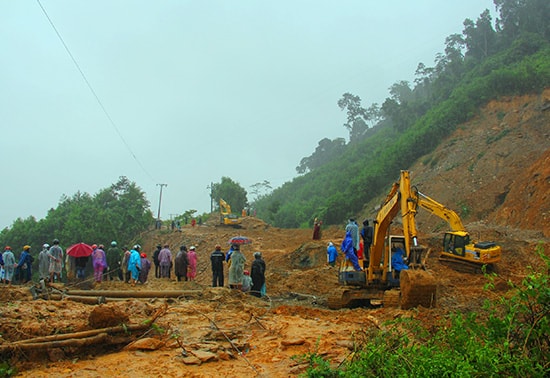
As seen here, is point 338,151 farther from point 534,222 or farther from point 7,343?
point 7,343

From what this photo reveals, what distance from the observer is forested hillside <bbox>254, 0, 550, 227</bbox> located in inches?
1758

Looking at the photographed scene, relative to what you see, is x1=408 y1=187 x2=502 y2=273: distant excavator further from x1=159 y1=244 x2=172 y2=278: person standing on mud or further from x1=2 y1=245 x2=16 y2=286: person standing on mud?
x1=2 y1=245 x2=16 y2=286: person standing on mud

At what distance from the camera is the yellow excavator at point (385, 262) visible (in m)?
9.82

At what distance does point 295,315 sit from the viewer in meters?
9.50

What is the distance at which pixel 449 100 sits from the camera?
50.2 m

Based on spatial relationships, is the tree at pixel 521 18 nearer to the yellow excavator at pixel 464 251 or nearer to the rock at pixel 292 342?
the yellow excavator at pixel 464 251

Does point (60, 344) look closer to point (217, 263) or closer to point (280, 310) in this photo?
point (280, 310)

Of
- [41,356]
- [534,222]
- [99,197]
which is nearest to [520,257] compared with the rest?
[534,222]

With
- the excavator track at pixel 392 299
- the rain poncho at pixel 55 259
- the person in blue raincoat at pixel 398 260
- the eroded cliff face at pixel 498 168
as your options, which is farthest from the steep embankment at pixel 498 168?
the rain poncho at pixel 55 259

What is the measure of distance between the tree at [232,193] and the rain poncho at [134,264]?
51.9m

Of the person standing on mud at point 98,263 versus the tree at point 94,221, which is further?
the tree at point 94,221

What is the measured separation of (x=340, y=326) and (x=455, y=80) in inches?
2367

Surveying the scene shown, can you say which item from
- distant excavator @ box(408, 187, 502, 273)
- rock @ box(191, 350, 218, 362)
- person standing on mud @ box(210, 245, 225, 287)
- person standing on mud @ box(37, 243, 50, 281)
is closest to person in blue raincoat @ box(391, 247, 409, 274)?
distant excavator @ box(408, 187, 502, 273)

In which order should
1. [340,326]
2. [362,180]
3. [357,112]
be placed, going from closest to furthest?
[340,326] → [362,180] → [357,112]
